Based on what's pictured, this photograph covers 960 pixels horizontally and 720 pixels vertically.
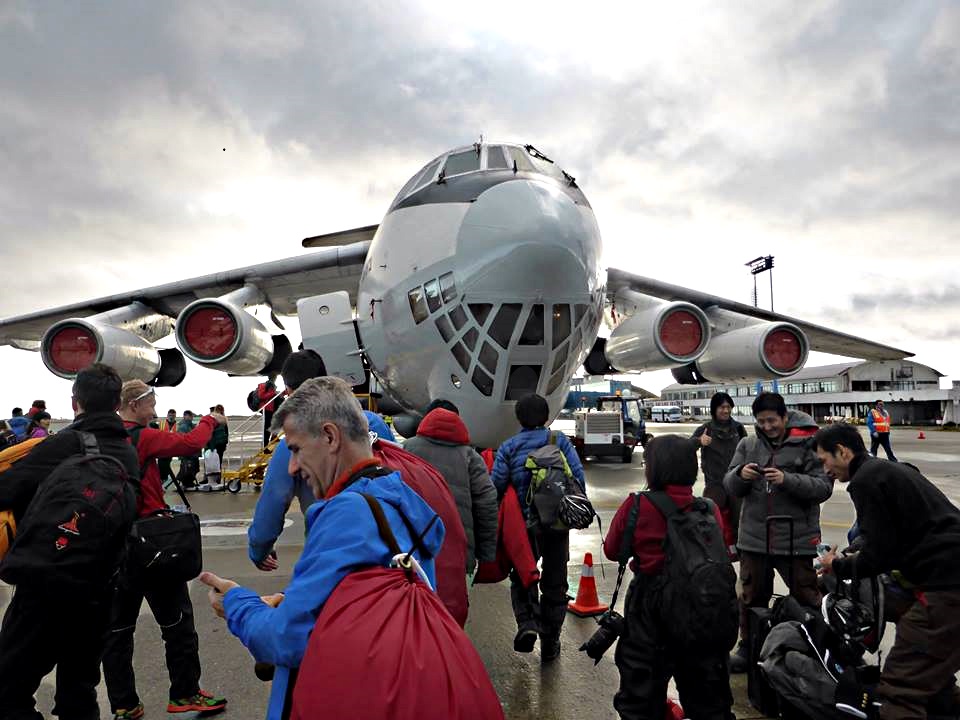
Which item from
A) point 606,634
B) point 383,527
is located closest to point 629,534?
point 606,634

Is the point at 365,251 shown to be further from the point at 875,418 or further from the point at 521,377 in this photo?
the point at 875,418

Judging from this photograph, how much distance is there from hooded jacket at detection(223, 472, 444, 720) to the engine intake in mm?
7188

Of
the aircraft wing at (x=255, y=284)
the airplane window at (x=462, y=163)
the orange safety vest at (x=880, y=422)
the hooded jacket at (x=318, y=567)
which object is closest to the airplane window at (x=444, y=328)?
the airplane window at (x=462, y=163)

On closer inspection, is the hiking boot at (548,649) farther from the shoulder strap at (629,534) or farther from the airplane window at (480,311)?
the airplane window at (480,311)

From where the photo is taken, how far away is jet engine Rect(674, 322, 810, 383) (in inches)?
298

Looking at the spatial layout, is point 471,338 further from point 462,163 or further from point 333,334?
point 333,334

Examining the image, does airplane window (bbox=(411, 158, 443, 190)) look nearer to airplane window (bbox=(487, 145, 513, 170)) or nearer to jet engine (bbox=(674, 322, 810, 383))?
airplane window (bbox=(487, 145, 513, 170))

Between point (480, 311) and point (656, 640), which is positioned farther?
point (480, 311)

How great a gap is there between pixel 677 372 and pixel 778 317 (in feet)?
7.50

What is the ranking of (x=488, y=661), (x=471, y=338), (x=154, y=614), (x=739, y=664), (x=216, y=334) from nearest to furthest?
(x=154, y=614), (x=739, y=664), (x=488, y=661), (x=471, y=338), (x=216, y=334)

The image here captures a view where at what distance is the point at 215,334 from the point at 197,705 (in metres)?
5.21

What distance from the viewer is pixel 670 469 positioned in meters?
2.63

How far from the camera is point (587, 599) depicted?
4406 mm

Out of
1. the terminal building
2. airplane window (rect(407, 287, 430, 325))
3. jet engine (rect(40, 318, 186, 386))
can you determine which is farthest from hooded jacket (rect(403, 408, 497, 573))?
the terminal building
